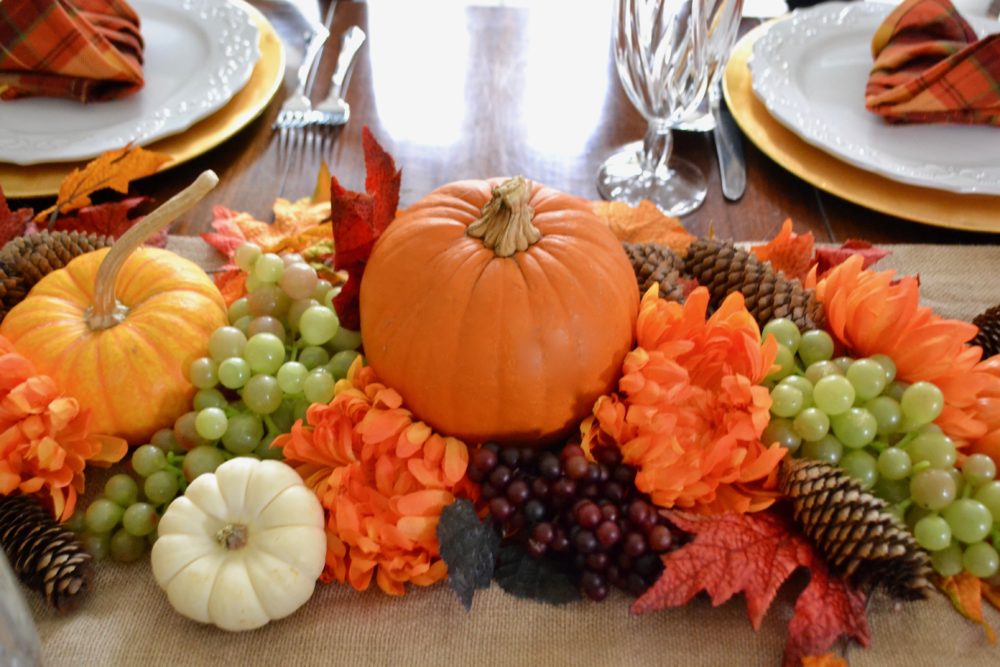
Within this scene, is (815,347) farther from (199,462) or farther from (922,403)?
(199,462)

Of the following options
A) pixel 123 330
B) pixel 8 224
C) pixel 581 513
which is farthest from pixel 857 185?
pixel 8 224

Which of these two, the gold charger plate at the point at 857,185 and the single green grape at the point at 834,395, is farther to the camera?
the gold charger plate at the point at 857,185

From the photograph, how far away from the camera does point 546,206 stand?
0.68m

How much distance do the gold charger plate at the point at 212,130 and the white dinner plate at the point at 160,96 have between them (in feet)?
0.06

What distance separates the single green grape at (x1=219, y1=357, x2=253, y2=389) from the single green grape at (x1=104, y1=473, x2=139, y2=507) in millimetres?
109

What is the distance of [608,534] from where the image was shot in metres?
0.60

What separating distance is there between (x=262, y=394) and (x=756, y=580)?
1.33ft

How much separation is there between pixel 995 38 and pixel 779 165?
0.83 feet

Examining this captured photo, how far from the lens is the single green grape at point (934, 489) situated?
60 cm

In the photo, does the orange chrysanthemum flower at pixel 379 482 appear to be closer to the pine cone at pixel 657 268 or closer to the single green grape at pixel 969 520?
the pine cone at pixel 657 268

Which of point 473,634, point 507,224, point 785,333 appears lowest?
point 473,634

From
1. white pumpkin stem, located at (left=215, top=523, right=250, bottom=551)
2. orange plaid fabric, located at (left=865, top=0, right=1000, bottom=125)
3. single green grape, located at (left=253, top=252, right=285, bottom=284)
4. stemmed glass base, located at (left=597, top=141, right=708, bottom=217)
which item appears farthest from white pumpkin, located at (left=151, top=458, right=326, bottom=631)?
orange plaid fabric, located at (left=865, top=0, right=1000, bottom=125)

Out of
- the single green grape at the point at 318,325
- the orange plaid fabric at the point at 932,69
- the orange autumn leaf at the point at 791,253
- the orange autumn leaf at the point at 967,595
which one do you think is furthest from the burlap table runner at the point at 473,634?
the orange plaid fabric at the point at 932,69

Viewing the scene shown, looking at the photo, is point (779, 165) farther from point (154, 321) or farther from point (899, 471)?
point (154, 321)
